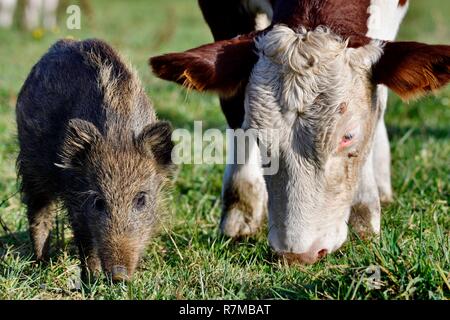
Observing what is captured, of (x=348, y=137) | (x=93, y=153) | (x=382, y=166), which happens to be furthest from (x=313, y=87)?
(x=382, y=166)

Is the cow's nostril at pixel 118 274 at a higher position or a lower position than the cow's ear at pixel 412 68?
lower

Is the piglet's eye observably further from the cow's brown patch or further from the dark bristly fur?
the cow's brown patch

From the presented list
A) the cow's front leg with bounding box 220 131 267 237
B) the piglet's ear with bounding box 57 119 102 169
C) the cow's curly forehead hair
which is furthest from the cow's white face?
the cow's front leg with bounding box 220 131 267 237

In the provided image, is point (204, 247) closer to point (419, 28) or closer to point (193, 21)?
point (419, 28)

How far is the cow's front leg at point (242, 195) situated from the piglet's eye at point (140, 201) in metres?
1.17

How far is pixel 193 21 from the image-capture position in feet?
70.7

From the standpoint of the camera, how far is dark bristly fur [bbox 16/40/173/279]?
4.14 m

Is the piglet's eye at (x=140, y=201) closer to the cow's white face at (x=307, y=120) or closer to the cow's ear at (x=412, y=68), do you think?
the cow's white face at (x=307, y=120)

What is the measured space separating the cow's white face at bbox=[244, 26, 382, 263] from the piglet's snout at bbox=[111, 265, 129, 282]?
823 millimetres

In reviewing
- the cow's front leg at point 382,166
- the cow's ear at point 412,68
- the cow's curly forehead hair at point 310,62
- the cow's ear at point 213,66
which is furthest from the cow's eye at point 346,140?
the cow's front leg at point 382,166

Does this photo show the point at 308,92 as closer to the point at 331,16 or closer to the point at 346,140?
the point at 346,140

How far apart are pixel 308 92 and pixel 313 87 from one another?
40 millimetres

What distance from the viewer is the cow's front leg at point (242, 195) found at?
5422 mm

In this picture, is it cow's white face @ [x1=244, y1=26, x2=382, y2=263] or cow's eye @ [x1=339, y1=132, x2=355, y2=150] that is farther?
cow's eye @ [x1=339, y1=132, x2=355, y2=150]
